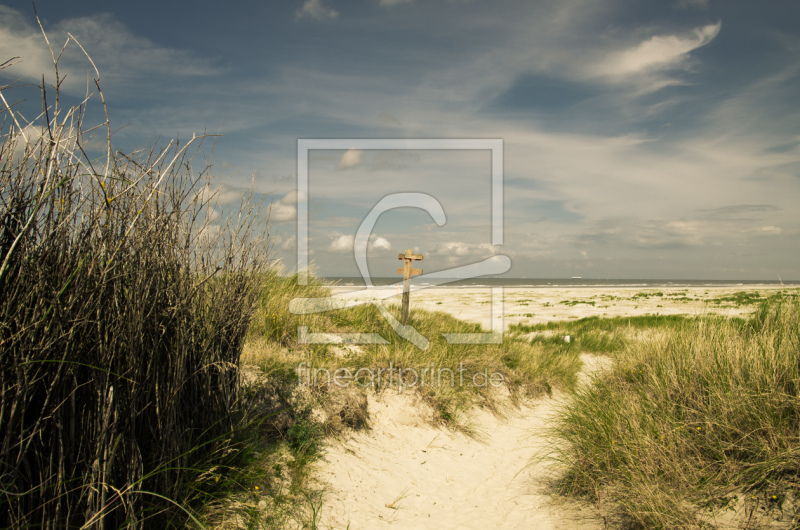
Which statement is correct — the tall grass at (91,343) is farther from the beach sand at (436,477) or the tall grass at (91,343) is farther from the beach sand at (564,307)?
the beach sand at (564,307)

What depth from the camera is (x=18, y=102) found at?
213cm

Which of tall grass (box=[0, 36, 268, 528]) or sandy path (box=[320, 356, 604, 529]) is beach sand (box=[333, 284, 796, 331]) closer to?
sandy path (box=[320, 356, 604, 529])

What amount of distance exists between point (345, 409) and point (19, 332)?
13.9 feet

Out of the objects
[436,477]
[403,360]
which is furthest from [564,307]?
[436,477]

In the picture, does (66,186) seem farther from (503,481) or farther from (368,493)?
(503,481)

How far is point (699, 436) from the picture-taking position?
3.82 m

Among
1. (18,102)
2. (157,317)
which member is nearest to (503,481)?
(157,317)

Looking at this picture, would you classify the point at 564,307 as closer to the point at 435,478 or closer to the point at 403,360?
the point at 403,360

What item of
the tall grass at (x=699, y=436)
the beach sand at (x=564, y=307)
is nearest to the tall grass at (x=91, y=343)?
the tall grass at (x=699, y=436)

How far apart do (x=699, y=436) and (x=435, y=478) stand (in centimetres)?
294

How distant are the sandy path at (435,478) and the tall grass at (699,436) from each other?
494mm

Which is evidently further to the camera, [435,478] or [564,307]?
[564,307]

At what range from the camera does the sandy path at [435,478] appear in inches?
169

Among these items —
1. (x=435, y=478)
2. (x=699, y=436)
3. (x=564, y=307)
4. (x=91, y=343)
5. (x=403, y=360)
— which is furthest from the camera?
(x=564, y=307)
